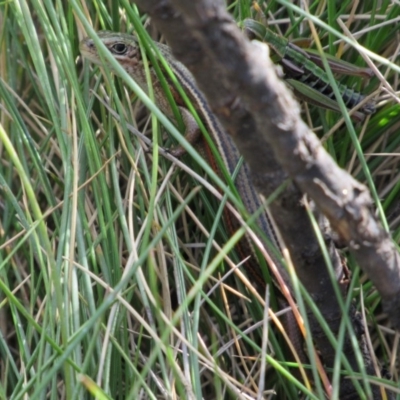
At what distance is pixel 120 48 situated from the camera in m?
1.87

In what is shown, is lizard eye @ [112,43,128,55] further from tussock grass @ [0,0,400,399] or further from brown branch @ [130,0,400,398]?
brown branch @ [130,0,400,398]

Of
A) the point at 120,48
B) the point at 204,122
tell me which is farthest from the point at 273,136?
the point at 120,48

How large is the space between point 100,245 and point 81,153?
22 centimetres

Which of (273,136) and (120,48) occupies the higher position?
(273,136)

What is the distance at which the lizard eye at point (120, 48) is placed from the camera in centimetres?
186

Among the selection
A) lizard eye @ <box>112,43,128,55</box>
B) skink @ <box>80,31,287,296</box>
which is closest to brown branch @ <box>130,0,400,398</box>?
skink @ <box>80,31,287,296</box>

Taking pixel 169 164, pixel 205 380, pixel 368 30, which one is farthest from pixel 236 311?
pixel 368 30

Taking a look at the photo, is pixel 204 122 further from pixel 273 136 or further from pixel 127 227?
pixel 273 136

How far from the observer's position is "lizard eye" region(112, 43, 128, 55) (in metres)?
1.86

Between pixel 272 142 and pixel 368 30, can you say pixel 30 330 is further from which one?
pixel 368 30

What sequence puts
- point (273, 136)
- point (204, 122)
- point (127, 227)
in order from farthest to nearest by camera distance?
point (204, 122), point (127, 227), point (273, 136)

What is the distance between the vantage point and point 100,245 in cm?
149

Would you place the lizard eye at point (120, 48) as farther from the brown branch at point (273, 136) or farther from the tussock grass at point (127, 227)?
the brown branch at point (273, 136)

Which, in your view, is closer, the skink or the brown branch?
the brown branch
